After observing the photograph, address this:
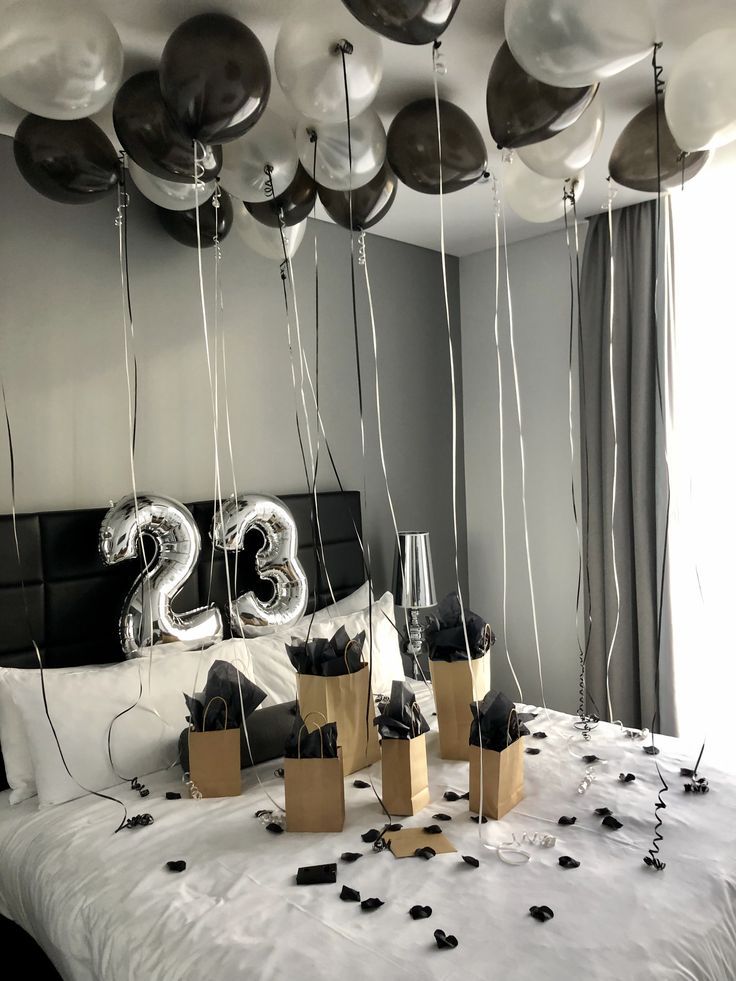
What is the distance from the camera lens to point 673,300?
10.9ft

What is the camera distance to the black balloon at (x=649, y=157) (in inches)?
86.2

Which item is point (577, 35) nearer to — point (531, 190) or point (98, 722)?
point (531, 190)

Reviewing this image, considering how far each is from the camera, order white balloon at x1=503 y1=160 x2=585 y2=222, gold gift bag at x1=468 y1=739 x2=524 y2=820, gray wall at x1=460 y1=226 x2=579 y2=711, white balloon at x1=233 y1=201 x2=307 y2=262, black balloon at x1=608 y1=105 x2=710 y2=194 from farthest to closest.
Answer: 1. gray wall at x1=460 y1=226 x2=579 y2=711
2. white balloon at x1=233 y1=201 x2=307 y2=262
3. white balloon at x1=503 y1=160 x2=585 y2=222
4. black balloon at x1=608 y1=105 x2=710 y2=194
5. gold gift bag at x1=468 y1=739 x2=524 y2=820

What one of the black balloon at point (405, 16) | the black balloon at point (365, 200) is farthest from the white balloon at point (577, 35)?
the black balloon at point (365, 200)

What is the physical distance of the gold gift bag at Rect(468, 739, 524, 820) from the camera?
1.81 m

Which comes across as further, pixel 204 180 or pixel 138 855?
pixel 204 180

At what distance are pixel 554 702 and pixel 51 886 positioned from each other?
262 centimetres

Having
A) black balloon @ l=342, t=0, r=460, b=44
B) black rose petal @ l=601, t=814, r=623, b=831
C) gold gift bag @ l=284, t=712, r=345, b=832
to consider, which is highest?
black balloon @ l=342, t=0, r=460, b=44

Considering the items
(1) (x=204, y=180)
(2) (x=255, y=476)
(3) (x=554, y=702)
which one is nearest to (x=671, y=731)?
(3) (x=554, y=702)

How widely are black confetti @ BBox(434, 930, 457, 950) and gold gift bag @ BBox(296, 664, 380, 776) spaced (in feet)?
2.44

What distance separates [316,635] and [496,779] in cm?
105

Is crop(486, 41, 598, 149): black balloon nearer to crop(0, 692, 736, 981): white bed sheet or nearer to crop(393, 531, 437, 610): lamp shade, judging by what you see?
crop(0, 692, 736, 981): white bed sheet

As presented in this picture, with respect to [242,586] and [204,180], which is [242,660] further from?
[204,180]

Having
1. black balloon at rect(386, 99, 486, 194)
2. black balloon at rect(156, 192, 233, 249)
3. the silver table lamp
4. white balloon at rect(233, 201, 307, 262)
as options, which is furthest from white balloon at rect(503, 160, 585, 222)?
the silver table lamp
